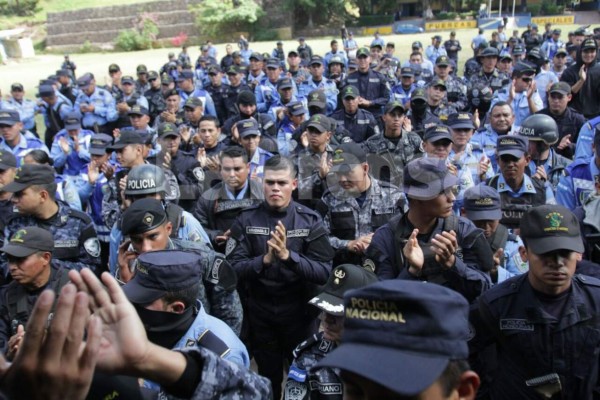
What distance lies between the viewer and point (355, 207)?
4555 mm

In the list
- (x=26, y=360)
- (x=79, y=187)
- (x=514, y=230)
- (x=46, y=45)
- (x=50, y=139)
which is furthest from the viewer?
(x=46, y=45)

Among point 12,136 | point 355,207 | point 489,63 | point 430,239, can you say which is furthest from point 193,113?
point 489,63

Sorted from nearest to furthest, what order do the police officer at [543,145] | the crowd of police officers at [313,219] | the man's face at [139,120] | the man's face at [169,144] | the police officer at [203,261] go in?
the crowd of police officers at [313,219]
the police officer at [203,261]
the police officer at [543,145]
the man's face at [169,144]
the man's face at [139,120]

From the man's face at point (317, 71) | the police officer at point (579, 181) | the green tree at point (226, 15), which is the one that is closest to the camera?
the police officer at point (579, 181)

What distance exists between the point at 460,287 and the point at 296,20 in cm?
4388

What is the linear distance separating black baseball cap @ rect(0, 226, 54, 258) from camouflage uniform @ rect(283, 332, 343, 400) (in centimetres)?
219

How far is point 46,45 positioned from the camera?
4453 cm

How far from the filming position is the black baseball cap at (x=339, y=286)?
111 inches

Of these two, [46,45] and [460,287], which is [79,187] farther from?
[46,45]

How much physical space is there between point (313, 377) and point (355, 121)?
219 inches

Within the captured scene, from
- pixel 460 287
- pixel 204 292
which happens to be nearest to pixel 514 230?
pixel 460 287

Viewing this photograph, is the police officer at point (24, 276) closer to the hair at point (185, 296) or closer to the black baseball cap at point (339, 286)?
the hair at point (185, 296)

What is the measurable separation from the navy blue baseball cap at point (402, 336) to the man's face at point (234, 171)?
354 centimetres

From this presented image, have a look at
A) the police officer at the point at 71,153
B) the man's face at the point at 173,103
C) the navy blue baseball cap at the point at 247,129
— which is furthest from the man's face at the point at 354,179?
the man's face at the point at 173,103
